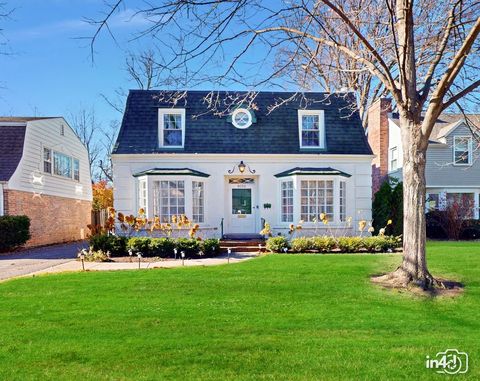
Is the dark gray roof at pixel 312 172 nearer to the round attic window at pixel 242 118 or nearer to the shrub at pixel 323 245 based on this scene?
the round attic window at pixel 242 118

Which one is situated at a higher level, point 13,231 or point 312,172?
point 312,172

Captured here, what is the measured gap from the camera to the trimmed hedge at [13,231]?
1534cm

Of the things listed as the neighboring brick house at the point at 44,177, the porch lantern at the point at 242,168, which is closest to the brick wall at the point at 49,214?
the neighboring brick house at the point at 44,177

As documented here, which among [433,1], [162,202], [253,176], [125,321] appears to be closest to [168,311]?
[125,321]

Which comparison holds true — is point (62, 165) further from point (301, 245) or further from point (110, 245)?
point (301, 245)

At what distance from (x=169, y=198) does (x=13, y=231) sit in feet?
19.4

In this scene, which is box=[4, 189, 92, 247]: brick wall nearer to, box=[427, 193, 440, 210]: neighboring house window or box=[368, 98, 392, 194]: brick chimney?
box=[368, 98, 392, 194]: brick chimney

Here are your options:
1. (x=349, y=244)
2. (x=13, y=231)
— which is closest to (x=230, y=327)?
(x=349, y=244)

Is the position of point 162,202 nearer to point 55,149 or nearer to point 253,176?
point 253,176

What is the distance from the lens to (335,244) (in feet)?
45.8

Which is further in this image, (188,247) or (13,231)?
(13,231)

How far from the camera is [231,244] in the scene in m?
15.3

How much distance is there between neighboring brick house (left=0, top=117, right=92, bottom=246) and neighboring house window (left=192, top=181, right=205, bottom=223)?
279 inches

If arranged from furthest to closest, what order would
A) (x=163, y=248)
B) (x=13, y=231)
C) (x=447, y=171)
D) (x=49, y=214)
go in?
(x=447, y=171), (x=49, y=214), (x=13, y=231), (x=163, y=248)
